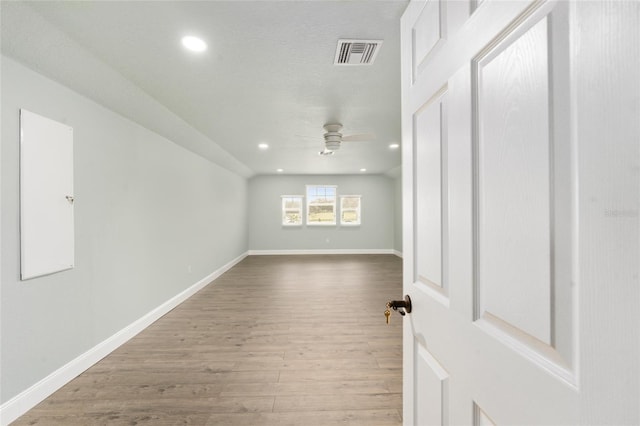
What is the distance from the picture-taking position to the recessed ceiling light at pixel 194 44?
1.81 meters

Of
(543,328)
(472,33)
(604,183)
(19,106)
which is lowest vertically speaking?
(543,328)

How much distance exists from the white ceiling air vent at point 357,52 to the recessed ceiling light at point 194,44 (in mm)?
950

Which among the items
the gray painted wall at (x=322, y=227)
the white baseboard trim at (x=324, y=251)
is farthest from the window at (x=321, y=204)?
the white baseboard trim at (x=324, y=251)

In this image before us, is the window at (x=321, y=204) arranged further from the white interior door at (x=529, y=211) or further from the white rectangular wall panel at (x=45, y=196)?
the white interior door at (x=529, y=211)

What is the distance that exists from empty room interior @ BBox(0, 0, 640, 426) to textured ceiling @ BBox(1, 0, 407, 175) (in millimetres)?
18

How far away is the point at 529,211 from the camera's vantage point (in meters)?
0.51

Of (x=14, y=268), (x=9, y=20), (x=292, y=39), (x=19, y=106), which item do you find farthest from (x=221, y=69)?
(x=14, y=268)

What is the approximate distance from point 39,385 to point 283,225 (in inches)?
260

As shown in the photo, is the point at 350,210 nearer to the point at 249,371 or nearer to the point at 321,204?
the point at 321,204

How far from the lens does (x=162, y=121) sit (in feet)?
10.3

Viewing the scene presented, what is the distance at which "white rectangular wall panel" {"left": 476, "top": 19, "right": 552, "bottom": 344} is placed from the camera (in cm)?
48

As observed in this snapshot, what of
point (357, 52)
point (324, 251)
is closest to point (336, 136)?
point (357, 52)

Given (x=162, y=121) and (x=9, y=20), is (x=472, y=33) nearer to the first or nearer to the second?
(x=9, y=20)

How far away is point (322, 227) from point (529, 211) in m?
7.96
